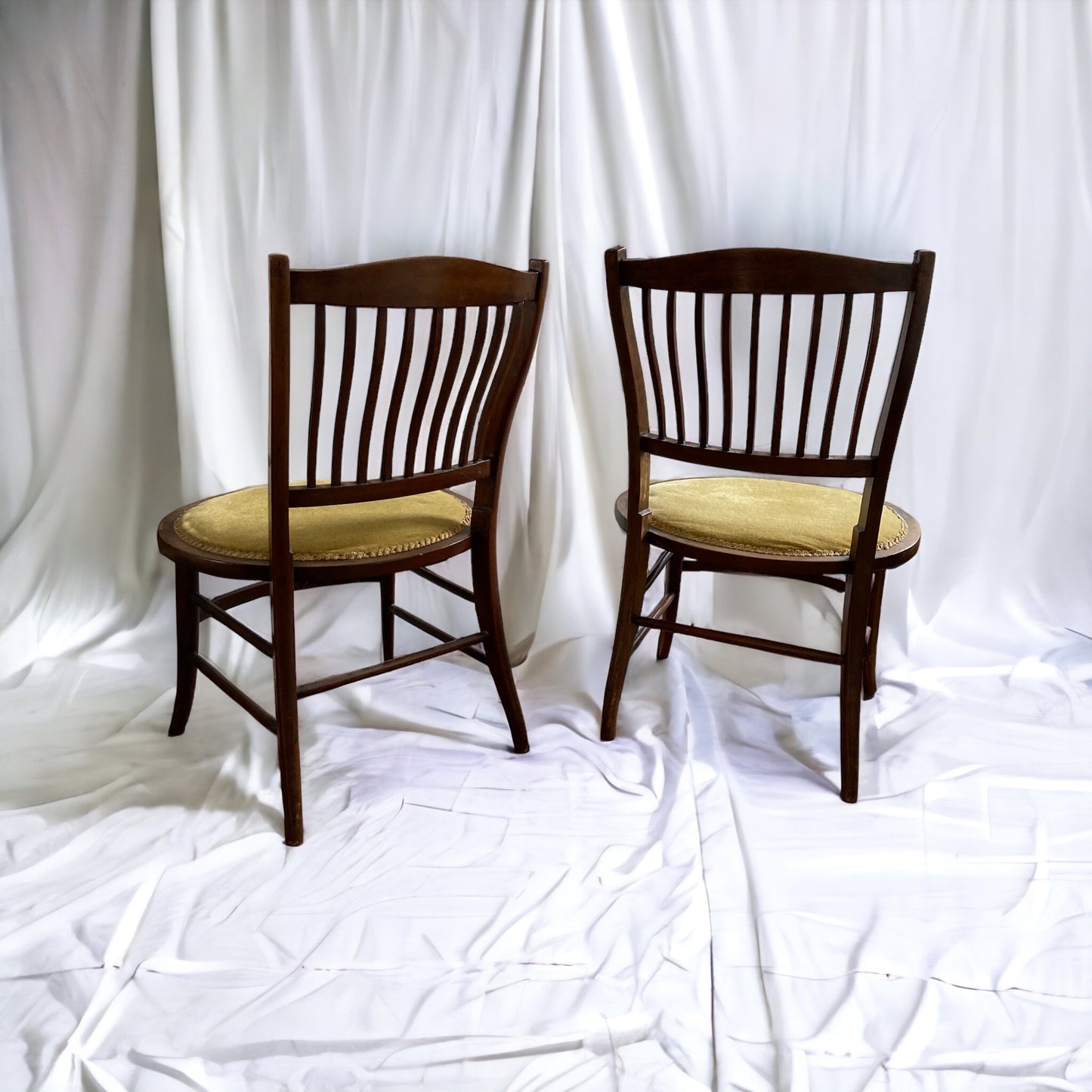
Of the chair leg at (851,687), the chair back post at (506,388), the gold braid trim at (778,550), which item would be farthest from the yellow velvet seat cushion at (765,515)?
the chair back post at (506,388)

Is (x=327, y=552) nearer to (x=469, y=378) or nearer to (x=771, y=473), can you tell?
(x=469, y=378)

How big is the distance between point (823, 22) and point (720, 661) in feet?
4.95

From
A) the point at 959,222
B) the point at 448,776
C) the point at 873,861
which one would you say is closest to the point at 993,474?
the point at 959,222

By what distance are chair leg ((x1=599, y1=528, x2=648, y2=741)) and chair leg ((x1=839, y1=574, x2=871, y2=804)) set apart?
0.41 metres

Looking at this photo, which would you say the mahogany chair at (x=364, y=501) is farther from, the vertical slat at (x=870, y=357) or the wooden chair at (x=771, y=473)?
the vertical slat at (x=870, y=357)

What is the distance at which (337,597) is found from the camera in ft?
8.39

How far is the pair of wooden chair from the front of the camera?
1542 millimetres

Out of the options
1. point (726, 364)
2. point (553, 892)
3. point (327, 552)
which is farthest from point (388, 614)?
point (726, 364)

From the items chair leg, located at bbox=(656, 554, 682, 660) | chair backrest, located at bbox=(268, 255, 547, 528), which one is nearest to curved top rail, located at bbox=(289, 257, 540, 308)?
chair backrest, located at bbox=(268, 255, 547, 528)

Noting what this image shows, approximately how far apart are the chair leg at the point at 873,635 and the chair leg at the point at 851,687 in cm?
22

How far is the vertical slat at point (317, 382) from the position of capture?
1.42m

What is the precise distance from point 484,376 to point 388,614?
81 cm

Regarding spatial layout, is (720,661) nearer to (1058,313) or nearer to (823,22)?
(1058,313)

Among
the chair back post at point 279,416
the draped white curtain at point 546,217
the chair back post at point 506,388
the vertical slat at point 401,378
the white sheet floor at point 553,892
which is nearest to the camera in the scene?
the white sheet floor at point 553,892
